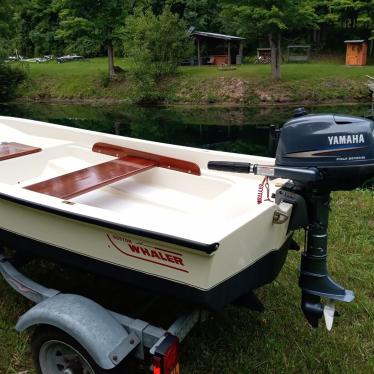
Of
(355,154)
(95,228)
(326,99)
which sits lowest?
(326,99)

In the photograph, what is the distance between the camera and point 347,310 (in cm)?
305

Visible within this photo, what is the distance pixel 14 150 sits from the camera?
13.7ft

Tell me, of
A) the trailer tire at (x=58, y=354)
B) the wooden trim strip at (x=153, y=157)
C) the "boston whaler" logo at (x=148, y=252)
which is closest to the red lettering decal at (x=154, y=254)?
the "boston whaler" logo at (x=148, y=252)

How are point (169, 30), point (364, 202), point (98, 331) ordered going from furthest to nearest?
point (169, 30) < point (364, 202) < point (98, 331)

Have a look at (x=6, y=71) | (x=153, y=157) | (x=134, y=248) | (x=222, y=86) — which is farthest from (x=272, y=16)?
(x=134, y=248)

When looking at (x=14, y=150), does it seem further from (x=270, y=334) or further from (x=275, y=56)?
(x=275, y=56)

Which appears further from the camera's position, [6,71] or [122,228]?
[6,71]

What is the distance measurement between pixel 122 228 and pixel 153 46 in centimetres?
2421

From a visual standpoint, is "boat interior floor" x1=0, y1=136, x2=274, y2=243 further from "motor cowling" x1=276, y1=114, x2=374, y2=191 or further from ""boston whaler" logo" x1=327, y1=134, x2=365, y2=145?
""boston whaler" logo" x1=327, y1=134, x2=365, y2=145

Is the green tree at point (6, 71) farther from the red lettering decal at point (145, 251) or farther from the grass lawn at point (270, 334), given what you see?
the red lettering decal at point (145, 251)

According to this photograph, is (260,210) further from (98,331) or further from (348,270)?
(348,270)

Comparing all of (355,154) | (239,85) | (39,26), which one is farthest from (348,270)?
(39,26)

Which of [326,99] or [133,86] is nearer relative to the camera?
[326,99]

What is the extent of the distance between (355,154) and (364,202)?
3.03 metres
